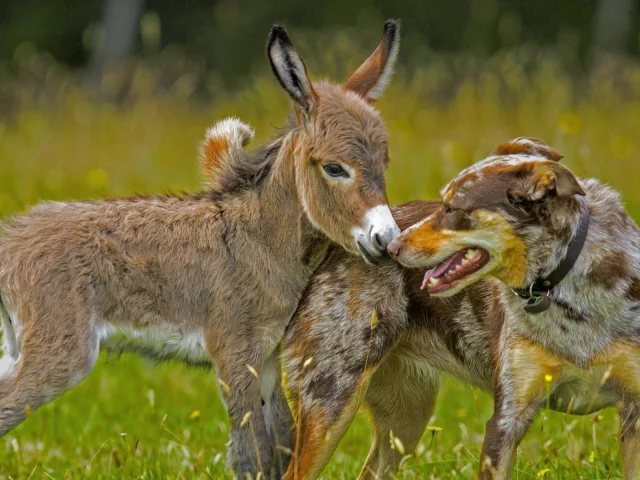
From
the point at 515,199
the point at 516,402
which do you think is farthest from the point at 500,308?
the point at 515,199

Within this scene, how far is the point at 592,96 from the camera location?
15523 mm

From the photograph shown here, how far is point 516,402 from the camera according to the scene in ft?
19.2

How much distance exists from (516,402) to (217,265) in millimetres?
1676

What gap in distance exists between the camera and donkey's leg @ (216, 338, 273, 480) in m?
6.15

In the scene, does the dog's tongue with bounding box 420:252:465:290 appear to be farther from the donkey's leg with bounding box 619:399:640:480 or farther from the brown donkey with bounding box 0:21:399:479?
the donkey's leg with bounding box 619:399:640:480

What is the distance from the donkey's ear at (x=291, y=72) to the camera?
6.25 m

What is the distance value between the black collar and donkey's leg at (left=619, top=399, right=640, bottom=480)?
633 mm

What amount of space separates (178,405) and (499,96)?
7.24 meters

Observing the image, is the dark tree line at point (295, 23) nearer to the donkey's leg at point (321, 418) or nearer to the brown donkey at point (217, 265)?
the brown donkey at point (217, 265)

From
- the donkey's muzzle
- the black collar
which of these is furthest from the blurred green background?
the donkey's muzzle

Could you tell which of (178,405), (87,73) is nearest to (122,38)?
(87,73)

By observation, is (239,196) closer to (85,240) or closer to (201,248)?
(201,248)

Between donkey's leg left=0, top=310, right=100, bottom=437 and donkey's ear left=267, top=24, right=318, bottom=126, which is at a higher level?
donkey's ear left=267, top=24, right=318, bottom=126

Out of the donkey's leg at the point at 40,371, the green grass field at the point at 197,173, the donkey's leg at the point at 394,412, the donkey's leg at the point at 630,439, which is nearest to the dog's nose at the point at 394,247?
the donkey's leg at the point at 394,412
